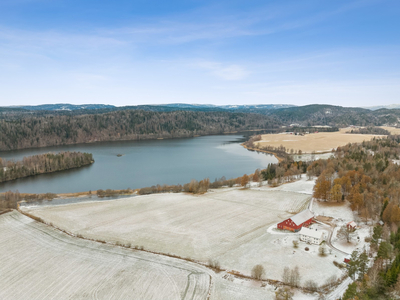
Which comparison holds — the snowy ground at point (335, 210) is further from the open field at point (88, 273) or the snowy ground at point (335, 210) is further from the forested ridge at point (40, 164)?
the forested ridge at point (40, 164)

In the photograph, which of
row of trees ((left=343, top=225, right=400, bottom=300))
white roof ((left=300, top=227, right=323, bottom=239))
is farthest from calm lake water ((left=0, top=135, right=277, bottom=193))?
row of trees ((left=343, top=225, right=400, bottom=300))

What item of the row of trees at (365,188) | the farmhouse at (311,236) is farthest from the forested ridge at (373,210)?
the farmhouse at (311,236)

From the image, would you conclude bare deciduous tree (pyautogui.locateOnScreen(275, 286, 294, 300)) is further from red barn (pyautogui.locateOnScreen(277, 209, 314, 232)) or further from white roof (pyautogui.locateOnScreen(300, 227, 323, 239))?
red barn (pyautogui.locateOnScreen(277, 209, 314, 232))

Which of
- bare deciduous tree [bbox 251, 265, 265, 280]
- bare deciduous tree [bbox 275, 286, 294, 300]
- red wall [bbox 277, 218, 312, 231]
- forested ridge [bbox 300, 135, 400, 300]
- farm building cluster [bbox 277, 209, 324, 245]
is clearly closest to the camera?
forested ridge [bbox 300, 135, 400, 300]

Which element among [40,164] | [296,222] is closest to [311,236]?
[296,222]

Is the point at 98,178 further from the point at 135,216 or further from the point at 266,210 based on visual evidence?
the point at 266,210

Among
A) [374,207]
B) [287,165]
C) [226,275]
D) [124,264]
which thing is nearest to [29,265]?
[124,264]
